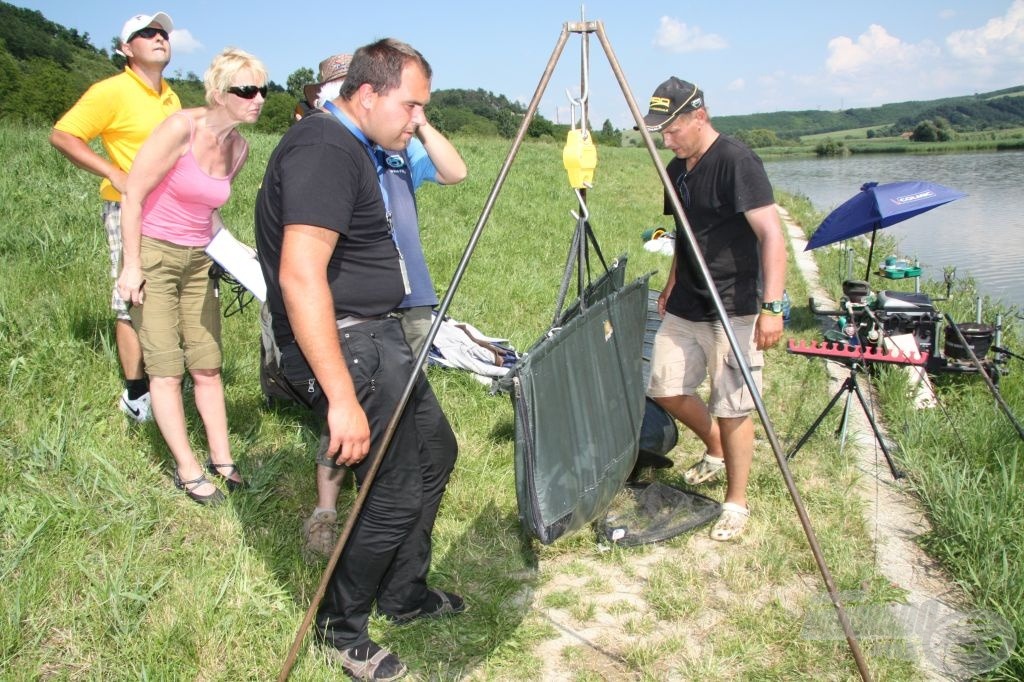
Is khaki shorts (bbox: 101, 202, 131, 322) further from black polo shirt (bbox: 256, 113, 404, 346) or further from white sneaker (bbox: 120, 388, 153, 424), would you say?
black polo shirt (bbox: 256, 113, 404, 346)

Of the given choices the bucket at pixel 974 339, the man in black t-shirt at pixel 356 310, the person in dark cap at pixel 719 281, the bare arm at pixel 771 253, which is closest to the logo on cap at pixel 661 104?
the person in dark cap at pixel 719 281

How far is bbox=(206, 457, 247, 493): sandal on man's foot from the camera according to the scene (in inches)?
137

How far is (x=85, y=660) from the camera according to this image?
8.05 feet

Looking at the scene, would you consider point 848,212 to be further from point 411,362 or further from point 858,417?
point 411,362

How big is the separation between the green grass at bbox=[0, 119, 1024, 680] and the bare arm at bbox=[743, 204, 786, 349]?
41.5 inches

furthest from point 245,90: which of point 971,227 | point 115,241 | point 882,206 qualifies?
point 971,227

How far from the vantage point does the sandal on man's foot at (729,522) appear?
3520 mm

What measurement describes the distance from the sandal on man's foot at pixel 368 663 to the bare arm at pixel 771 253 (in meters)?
2.00

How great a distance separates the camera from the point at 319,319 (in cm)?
208

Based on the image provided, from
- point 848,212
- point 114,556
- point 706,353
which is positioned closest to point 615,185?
point 848,212

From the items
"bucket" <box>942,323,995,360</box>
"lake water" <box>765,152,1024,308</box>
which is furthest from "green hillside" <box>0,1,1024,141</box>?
"lake water" <box>765,152,1024,308</box>

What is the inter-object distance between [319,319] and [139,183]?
1375 millimetres

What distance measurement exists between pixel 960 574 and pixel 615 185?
18.4 m

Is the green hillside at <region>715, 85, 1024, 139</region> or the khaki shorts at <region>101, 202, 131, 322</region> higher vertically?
the green hillside at <region>715, 85, 1024, 139</region>
